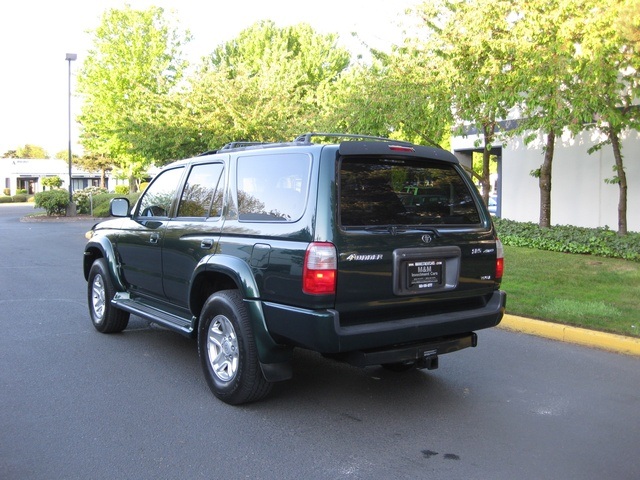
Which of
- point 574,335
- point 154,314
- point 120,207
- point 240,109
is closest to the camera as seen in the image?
point 154,314

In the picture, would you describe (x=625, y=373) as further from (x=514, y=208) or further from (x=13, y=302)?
(x=514, y=208)

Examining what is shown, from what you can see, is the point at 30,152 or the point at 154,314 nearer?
the point at 154,314

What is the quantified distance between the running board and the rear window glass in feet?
6.24

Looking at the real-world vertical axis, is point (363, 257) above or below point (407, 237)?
below

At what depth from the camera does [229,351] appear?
4.83 meters

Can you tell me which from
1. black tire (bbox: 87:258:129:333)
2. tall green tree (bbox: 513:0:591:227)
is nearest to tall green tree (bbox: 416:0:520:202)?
tall green tree (bbox: 513:0:591:227)

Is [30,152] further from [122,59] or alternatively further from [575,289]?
[575,289]

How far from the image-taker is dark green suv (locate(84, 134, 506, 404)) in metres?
4.16

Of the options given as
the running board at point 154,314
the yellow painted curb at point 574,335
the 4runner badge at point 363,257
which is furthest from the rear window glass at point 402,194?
the yellow painted curb at point 574,335

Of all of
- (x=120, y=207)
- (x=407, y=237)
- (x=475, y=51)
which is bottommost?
(x=407, y=237)

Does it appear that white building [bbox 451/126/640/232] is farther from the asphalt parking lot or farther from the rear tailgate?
the rear tailgate

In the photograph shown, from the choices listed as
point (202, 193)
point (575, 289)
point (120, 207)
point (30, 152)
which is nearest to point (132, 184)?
point (575, 289)

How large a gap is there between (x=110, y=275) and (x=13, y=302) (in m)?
3.04

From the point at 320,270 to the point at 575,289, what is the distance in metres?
6.51
